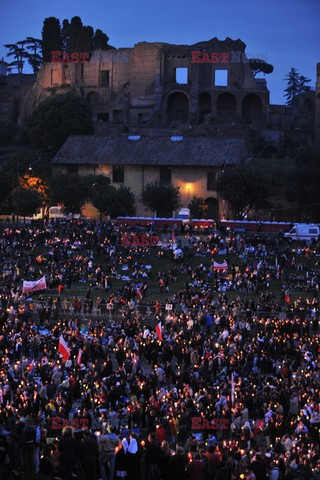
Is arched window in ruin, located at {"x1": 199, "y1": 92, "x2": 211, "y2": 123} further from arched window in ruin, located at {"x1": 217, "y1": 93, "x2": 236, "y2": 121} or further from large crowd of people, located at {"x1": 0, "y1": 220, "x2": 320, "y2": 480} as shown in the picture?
large crowd of people, located at {"x1": 0, "y1": 220, "x2": 320, "y2": 480}

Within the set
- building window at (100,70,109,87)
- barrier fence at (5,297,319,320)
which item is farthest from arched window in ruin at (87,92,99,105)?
barrier fence at (5,297,319,320)

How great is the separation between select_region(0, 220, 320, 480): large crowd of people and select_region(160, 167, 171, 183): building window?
1476 cm

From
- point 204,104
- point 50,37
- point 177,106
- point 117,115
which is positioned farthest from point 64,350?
point 50,37

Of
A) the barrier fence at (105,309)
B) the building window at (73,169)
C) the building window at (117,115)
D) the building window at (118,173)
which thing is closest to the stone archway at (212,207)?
the building window at (118,173)

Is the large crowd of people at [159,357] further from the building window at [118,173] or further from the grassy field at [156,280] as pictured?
the building window at [118,173]

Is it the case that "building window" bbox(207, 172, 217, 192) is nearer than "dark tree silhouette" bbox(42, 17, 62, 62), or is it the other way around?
"building window" bbox(207, 172, 217, 192)

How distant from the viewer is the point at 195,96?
275ft

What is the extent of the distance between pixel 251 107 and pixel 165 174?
1921 cm

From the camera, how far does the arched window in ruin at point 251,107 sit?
275 ft

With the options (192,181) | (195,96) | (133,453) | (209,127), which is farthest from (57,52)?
(133,453)

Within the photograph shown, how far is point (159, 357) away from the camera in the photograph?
29953mm

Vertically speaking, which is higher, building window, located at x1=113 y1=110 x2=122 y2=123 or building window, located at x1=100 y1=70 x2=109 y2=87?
building window, located at x1=100 y1=70 x2=109 y2=87

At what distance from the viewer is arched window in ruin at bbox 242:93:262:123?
8394 cm

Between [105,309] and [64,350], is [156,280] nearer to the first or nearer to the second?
[105,309]
